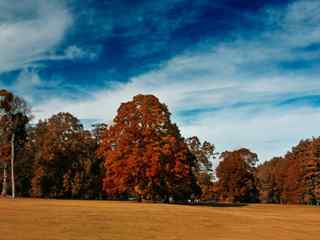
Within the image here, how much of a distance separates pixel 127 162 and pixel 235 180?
4277 centimetres

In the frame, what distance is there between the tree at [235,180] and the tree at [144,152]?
35596 millimetres

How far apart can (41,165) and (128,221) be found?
143 ft

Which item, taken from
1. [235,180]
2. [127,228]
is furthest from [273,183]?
[127,228]

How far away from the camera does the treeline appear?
58.8 metres

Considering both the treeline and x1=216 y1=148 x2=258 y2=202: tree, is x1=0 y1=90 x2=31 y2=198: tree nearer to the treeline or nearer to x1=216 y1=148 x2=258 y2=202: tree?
the treeline

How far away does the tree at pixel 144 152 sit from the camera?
57531 mm

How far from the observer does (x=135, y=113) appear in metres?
59.7

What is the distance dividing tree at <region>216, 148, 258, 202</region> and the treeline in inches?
8.3

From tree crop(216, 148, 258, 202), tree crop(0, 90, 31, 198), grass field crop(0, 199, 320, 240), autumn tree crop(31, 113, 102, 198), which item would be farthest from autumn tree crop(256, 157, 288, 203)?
grass field crop(0, 199, 320, 240)

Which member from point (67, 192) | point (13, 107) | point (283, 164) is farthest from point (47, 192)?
point (283, 164)

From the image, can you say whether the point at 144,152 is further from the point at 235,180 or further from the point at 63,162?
the point at 235,180

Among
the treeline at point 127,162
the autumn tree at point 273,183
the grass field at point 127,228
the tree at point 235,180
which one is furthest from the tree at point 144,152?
the autumn tree at point 273,183

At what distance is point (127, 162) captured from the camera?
189 ft

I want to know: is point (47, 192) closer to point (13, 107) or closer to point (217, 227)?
point (13, 107)
